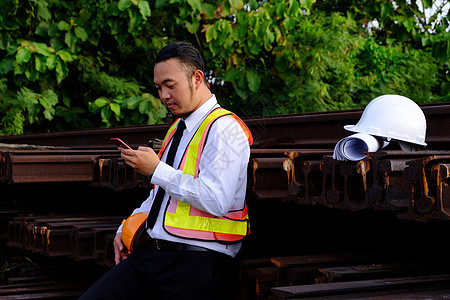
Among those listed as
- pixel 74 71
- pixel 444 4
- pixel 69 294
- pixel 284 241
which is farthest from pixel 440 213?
pixel 444 4

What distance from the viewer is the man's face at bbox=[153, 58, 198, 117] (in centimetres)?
273

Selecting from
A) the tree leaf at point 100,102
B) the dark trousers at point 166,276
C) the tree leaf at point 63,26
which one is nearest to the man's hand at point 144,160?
the dark trousers at point 166,276

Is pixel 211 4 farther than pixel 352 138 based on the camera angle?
Yes

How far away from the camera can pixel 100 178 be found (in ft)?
12.5

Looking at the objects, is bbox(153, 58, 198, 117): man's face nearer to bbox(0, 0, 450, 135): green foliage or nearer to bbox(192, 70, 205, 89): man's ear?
bbox(192, 70, 205, 89): man's ear

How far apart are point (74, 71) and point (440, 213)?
10010 mm

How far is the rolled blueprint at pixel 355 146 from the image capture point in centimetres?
232

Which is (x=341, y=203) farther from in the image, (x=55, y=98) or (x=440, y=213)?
(x=55, y=98)

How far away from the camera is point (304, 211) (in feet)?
13.0

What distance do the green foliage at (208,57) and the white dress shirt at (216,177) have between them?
475cm

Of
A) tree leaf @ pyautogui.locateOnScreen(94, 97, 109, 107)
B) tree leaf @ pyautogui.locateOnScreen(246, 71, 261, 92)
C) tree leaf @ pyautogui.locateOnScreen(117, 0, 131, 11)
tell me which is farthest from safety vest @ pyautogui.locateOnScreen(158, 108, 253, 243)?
tree leaf @ pyautogui.locateOnScreen(246, 71, 261, 92)

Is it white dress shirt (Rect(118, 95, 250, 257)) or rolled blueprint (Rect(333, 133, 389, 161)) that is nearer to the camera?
rolled blueprint (Rect(333, 133, 389, 161))

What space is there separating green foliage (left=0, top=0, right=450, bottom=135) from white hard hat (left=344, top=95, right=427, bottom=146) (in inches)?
180

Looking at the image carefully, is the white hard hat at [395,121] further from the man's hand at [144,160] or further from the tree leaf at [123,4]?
the tree leaf at [123,4]
